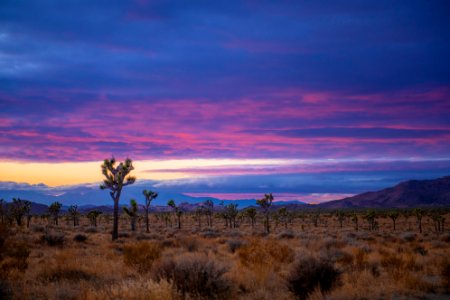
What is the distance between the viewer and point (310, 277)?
34.4 feet

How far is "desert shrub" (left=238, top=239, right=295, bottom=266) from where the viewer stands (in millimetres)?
14711

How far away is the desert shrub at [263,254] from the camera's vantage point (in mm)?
14711

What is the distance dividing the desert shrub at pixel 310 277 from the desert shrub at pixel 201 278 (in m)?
2.02

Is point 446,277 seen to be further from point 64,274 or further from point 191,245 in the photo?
point 191,245

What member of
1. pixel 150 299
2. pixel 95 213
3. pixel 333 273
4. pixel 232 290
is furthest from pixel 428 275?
pixel 95 213

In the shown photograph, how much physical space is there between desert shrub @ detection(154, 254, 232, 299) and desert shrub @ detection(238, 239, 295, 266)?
495 centimetres

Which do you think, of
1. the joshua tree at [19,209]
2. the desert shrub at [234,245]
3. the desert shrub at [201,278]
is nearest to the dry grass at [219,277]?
the desert shrub at [201,278]

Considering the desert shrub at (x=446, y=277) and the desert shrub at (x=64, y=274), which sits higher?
the desert shrub at (x=64, y=274)

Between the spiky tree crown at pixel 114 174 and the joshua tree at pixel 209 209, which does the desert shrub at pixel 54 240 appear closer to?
the spiky tree crown at pixel 114 174

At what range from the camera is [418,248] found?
23422 mm

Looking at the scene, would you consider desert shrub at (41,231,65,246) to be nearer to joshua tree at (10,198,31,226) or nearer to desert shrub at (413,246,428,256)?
desert shrub at (413,246,428,256)

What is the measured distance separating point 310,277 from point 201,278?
130 inches

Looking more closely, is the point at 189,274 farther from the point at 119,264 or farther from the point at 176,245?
the point at 176,245

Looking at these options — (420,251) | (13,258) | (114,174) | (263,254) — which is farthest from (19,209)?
(420,251)
